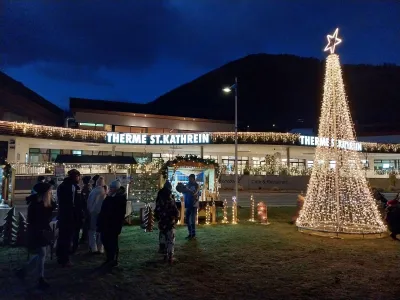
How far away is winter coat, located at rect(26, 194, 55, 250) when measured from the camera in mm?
5988

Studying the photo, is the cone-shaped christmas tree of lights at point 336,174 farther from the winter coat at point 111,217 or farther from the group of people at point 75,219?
the winter coat at point 111,217

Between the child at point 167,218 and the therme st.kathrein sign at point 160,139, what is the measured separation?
28.1 m

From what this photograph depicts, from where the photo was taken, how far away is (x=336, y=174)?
1208 centimetres

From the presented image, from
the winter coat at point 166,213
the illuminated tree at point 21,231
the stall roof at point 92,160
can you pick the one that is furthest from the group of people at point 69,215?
the stall roof at point 92,160

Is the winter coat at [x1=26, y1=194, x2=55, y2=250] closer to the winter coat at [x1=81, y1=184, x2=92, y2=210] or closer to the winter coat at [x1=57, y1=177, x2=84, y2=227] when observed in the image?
the winter coat at [x1=57, y1=177, x2=84, y2=227]

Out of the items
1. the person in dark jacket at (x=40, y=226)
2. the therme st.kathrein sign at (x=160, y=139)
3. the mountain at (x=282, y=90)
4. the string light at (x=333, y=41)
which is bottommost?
the person in dark jacket at (x=40, y=226)

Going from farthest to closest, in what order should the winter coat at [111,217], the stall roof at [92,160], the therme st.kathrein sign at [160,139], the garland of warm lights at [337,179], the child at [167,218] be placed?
the therme st.kathrein sign at [160,139]
the stall roof at [92,160]
the garland of warm lights at [337,179]
the child at [167,218]
the winter coat at [111,217]

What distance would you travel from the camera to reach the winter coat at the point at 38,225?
19.6ft

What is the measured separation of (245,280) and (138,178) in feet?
33.2

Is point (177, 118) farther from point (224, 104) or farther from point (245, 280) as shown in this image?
point (224, 104)

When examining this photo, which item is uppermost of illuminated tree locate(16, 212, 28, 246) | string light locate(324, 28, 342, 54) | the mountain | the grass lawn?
the mountain

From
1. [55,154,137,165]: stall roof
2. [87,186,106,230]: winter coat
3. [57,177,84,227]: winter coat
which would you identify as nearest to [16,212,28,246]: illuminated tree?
[87,186,106,230]: winter coat

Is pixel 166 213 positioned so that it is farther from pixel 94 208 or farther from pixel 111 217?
pixel 94 208

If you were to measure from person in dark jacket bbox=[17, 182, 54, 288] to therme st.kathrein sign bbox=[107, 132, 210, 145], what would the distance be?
2967cm
